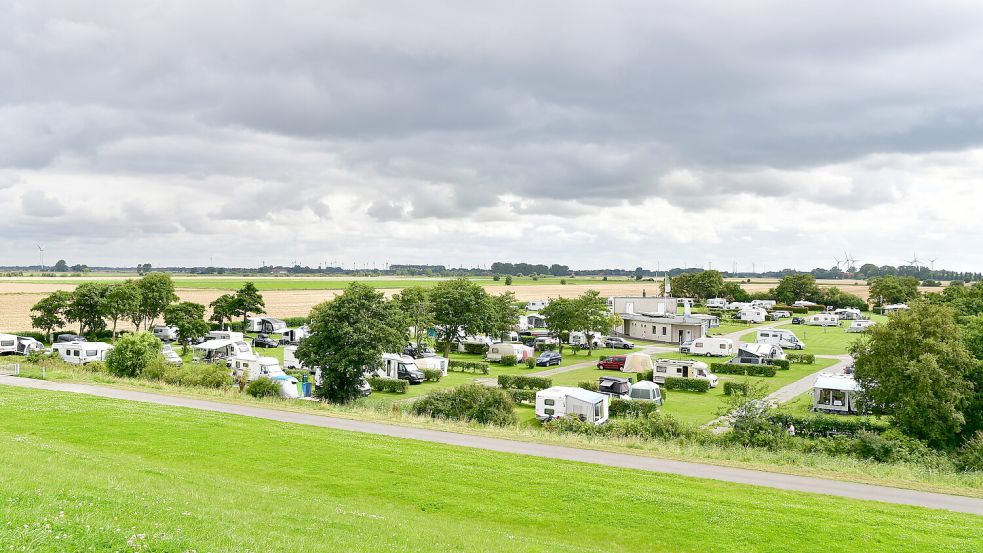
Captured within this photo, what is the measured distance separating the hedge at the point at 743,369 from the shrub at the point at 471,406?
79.6 feet

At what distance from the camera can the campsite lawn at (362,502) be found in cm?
957

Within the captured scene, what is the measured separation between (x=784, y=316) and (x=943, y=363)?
69.7 metres

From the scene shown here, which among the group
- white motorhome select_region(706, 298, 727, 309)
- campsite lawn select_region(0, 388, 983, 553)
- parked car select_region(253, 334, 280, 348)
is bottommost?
parked car select_region(253, 334, 280, 348)

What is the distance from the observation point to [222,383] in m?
33.7

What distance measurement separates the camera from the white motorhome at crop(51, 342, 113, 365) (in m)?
42.7

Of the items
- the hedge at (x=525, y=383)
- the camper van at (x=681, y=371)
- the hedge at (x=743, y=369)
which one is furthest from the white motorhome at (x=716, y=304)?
the hedge at (x=525, y=383)

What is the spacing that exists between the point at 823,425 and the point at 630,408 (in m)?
8.60

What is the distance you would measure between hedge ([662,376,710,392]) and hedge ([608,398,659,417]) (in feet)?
25.8

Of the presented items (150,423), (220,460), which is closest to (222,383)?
(150,423)

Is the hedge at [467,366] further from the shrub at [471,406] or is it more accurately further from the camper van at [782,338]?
the camper van at [782,338]

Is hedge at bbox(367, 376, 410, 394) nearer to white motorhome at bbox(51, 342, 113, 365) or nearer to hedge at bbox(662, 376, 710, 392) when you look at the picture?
hedge at bbox(662, 376, 710, 392)

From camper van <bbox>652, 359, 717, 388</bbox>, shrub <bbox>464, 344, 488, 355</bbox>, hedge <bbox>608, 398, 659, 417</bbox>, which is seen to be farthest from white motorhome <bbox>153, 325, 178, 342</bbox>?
hedge <bbox>608, 398, 659, 417</bbox>

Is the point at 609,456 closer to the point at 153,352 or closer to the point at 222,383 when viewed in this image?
the point at 222,383

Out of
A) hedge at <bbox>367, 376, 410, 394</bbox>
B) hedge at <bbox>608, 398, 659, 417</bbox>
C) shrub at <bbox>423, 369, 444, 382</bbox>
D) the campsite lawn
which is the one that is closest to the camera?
the campsite lawn
